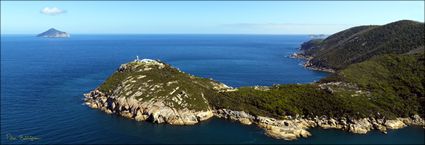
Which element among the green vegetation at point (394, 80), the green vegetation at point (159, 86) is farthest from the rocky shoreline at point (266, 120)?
the green vegetation at point (394, 80)

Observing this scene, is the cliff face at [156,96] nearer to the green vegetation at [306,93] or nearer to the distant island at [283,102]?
the distant island at [283,102]

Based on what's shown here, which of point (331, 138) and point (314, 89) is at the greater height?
point (314, 89)

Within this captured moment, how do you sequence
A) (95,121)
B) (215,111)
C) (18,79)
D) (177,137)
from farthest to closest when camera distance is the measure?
(18,79) → (215,111) → (95,121) → (177,137)

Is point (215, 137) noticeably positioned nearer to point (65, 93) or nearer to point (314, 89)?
point (314, 89)

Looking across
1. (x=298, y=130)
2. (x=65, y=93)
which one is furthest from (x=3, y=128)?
(x=298, y=130)

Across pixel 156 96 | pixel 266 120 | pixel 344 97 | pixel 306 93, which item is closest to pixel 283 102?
pixel 306 93

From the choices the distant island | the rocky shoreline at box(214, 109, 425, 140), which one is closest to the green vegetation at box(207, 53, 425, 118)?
the distant island

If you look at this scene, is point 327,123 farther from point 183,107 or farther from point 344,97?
point 183,107

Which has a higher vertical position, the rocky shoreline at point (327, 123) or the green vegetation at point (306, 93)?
the green vegetation at point (306, 93)
